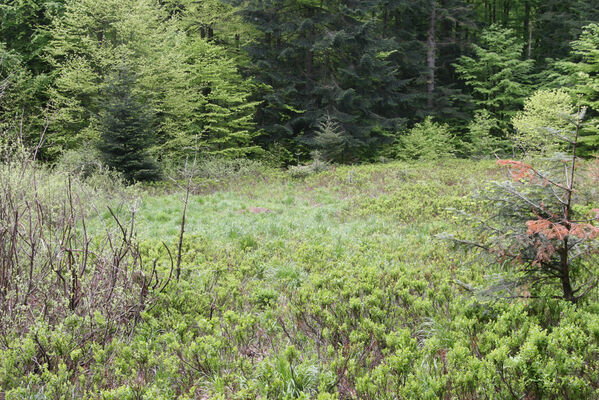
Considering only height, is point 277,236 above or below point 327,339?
below

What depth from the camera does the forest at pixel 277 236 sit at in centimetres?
258

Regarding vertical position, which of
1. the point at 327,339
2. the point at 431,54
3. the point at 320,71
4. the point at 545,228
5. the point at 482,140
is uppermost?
the point at 431,54

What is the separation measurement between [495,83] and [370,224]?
2386cm

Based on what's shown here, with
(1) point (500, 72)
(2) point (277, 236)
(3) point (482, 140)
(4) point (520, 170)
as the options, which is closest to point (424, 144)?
(3) point (482, 140)

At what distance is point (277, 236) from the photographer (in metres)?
7.24

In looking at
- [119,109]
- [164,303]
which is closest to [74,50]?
[119,109]

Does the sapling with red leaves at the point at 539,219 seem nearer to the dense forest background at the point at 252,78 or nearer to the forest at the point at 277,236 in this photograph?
the forest at the point at 277,236

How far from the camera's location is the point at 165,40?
20.4 meters

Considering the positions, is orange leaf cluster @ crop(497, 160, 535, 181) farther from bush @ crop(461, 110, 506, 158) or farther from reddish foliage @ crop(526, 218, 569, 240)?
bush @ crop(461, 110, 506, 158)

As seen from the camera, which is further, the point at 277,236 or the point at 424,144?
the point at 424,144

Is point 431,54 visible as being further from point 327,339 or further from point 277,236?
point 327,339

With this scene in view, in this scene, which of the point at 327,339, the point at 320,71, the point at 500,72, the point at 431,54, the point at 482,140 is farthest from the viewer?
the point at 431,54

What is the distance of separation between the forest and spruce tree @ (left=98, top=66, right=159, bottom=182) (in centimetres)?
9

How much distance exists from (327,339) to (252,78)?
20521mm
